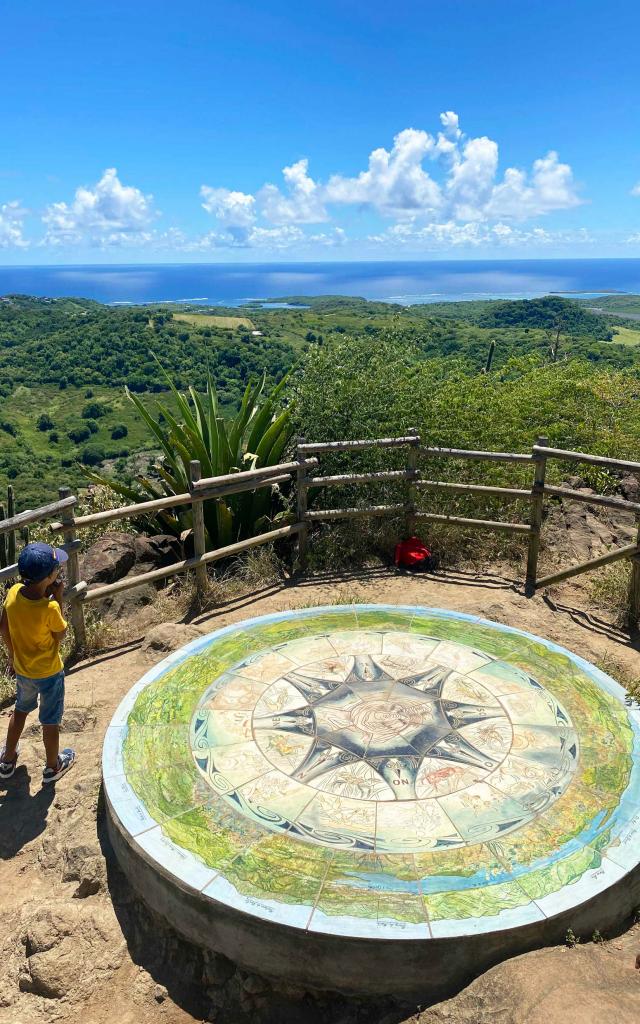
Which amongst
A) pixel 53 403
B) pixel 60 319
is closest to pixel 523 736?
pixel 53 403

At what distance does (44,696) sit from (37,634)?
426 millimetres

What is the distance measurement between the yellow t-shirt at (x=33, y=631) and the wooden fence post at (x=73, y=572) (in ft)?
4.78

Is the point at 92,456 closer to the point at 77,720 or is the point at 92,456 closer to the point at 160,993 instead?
the point at 77,720

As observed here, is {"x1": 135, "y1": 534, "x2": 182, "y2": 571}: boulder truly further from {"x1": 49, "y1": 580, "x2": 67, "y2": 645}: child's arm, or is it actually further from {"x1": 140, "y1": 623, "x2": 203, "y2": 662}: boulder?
{"x1": 49, "y1": 580, "x2": 67, "y2": 645}: child's arm

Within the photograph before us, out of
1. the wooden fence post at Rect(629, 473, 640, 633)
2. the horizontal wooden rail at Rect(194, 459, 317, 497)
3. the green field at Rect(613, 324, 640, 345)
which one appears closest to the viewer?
the wooden fence post at Rect(629, 473, 640, 633)

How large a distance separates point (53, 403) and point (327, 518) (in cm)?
5946

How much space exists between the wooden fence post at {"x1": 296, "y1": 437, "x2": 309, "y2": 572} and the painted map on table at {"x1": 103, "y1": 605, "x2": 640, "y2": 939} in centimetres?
182

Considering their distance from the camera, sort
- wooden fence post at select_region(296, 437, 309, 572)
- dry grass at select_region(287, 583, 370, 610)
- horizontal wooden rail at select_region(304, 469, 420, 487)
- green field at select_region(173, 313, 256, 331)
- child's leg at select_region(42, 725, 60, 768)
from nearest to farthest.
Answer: child's leg at select_region(42, 725, 60, 768)
dry grass at select_region(287, 583, 370, 610)
wooden fence post at select_region(296, 437, 309, 572)
horizontal wooden rail at select_region(304, 469, 420, 487)
green field at select_region(173, 313, 256, 331)

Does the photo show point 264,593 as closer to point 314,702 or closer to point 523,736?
point 314,702

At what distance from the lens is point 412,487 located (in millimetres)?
7023

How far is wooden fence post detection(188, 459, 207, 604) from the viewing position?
19.4ft

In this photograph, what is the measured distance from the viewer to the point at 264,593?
6.53 meters

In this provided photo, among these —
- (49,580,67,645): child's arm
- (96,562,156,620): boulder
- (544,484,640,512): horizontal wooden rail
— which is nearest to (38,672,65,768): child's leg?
(49,580,67,645): child's arm

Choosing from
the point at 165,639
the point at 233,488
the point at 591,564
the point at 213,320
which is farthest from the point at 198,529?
the point at 213,320
